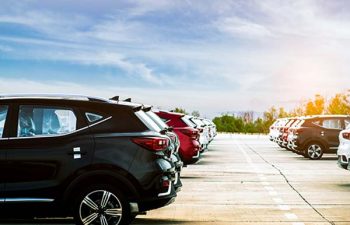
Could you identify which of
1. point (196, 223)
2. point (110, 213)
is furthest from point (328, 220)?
point (110, 213)

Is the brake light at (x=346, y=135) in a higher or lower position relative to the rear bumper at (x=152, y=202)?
higher

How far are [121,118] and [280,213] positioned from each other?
11.4 feet

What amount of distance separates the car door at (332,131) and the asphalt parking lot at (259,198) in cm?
646

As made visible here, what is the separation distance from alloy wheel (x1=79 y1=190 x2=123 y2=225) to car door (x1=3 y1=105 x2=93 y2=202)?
373mm

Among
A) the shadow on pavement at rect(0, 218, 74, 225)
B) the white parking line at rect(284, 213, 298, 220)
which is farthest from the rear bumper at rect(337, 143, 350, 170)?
the shadow on pavement at rect(0, 218, 74, 225)

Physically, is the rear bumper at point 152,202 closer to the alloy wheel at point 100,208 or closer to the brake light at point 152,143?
the alloy wheel at point 100,208

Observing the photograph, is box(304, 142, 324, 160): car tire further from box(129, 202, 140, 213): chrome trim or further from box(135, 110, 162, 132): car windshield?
box(129, 202, 140, 213): chrome trim

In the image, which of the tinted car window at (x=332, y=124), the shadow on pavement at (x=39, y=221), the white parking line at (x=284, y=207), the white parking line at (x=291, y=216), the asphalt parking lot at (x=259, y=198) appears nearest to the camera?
the shadow on pavement at (x=39, y=221)

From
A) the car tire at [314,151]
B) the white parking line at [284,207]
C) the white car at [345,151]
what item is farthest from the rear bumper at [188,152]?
the car tire at [314,151]

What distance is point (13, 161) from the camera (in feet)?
28.9

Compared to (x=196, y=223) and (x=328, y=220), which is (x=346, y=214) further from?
(x=196, y=223)

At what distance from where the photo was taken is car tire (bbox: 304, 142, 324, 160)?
2756 centimetres

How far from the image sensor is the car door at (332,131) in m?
27.5

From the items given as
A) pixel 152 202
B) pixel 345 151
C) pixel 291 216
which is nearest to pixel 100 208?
pixel 152 202
